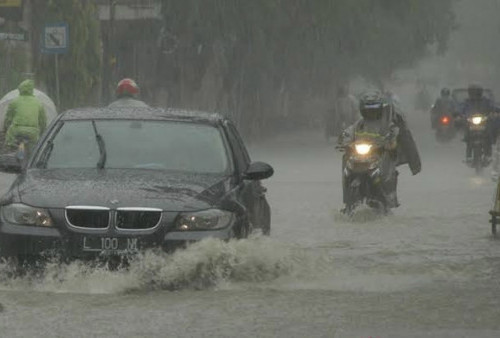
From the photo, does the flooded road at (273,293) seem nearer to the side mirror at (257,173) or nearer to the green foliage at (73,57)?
the side mirror at (257,173)

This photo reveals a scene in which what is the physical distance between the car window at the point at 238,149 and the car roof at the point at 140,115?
0.13m

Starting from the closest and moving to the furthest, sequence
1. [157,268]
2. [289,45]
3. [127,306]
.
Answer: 1. [127,306]
2. [157,268]
3. [289,45]

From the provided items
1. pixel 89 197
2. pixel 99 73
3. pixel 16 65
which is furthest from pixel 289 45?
pixel 89 197

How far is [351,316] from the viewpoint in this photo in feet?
33.1

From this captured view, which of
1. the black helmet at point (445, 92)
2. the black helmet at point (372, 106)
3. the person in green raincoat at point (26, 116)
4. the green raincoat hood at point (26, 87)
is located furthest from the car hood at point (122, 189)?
the black helmet at point (445, 92)

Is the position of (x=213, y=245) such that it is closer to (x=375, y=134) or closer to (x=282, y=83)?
(x=375, y=134)

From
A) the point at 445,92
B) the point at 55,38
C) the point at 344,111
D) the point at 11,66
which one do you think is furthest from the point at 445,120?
the point at 55,38

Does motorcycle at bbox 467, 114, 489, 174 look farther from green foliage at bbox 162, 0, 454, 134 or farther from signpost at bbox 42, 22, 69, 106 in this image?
green foliage at bbox 162, 0, 454, 134

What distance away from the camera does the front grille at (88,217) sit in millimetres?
11289

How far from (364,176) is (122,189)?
333 inches

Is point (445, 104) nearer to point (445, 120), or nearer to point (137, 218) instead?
point (445, 120)

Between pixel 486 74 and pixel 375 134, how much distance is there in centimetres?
13488

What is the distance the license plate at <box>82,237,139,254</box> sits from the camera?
11.2 metres

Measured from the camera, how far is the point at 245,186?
494 inches
